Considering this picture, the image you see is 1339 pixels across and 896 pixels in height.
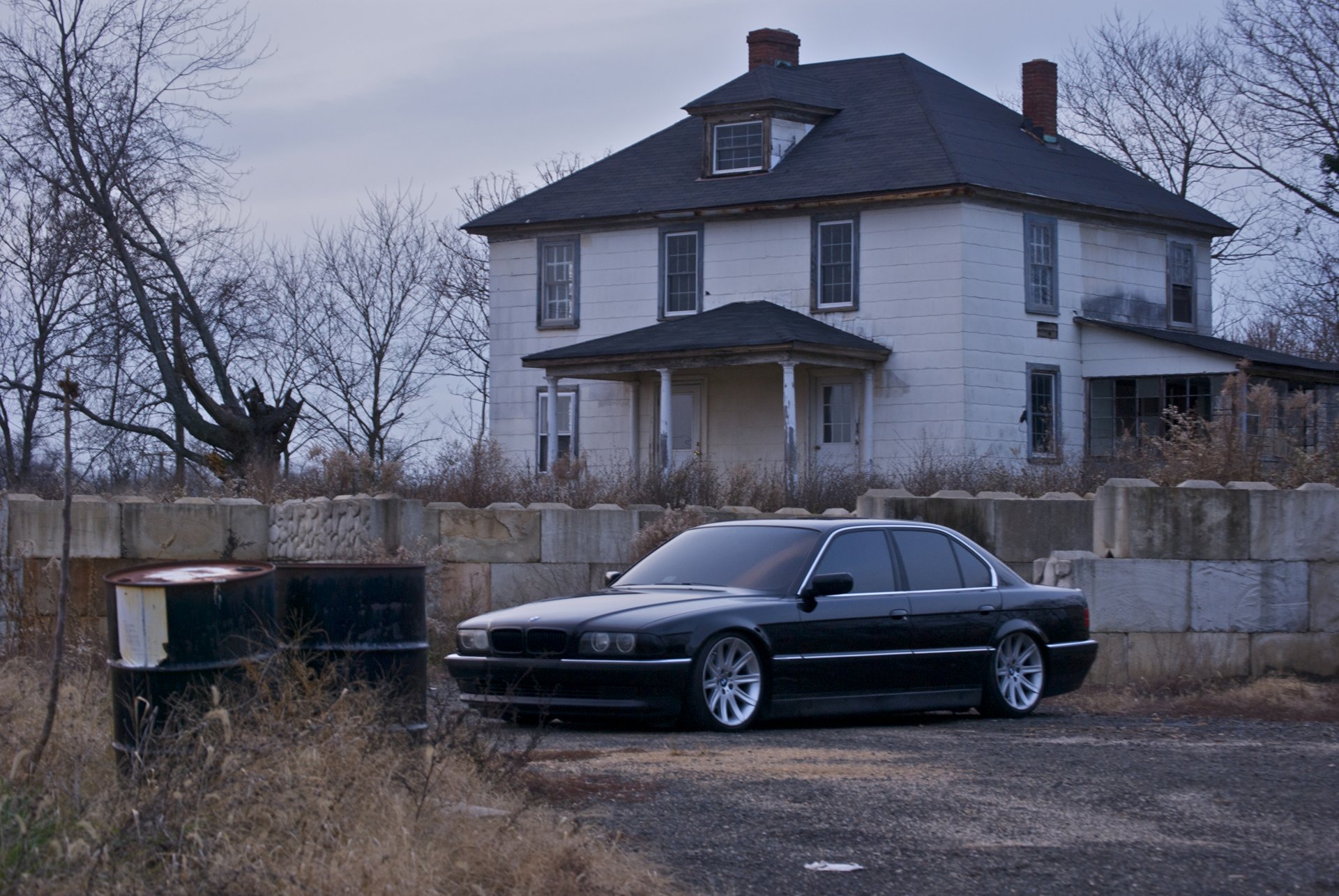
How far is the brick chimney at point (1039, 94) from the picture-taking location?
1272 inches

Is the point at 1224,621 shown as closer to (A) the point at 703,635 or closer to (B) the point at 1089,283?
(A) the point at 703,635

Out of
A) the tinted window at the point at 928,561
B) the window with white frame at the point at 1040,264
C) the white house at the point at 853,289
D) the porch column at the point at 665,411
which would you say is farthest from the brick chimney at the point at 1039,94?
the tinted window at the point at 928,561

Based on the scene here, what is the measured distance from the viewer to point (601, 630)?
398 inches

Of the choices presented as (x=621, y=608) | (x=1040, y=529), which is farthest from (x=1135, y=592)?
(x=621, y=608)

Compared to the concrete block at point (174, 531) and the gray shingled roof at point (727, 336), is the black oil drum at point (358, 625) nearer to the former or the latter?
the concrete block at point (174, 531)

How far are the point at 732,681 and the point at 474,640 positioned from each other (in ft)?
5.49

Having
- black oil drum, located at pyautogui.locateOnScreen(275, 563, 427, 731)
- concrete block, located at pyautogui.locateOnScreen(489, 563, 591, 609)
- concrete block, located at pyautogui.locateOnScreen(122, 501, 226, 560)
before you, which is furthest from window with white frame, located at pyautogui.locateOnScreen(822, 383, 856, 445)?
black oil drum, located at pyautogui.locateOnScreen(275, 563, 427, 731)

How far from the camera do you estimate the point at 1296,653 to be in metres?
14.0

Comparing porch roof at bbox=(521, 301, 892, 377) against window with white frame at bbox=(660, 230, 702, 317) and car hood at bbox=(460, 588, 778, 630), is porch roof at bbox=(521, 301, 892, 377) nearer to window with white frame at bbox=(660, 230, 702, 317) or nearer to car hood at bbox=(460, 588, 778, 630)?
window with white frame at bbox=(660, 230, 702, 317)

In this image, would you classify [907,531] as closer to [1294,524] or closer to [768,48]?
[1294,524]

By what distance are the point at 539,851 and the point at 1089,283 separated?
→ 2562cm

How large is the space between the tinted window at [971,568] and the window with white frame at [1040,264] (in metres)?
17.4

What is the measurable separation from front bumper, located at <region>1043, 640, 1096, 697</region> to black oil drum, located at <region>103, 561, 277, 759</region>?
7.02 metres

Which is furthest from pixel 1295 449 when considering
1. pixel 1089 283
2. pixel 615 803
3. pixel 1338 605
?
pixel 1089 283
